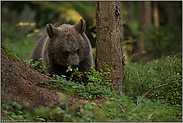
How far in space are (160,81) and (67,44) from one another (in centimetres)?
220

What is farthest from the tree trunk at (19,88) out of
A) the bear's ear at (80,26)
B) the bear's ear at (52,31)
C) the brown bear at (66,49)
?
the bear's ear at (80,26)

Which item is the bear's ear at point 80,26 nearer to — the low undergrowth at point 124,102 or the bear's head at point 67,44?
the bear's head at point 67,44

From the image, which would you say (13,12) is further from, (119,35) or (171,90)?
(171,90)

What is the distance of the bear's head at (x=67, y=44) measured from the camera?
16.2 feet

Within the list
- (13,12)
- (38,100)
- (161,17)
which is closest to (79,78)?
(38,100)

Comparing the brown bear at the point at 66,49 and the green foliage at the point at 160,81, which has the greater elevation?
the brown bear at the point at 66,49

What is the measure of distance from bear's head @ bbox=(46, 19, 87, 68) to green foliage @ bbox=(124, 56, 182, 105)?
1313 millimetres

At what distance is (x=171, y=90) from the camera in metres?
4.52

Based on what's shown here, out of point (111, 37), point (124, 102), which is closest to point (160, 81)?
point (124, 102)

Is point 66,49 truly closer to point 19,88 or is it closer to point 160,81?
point 19,88

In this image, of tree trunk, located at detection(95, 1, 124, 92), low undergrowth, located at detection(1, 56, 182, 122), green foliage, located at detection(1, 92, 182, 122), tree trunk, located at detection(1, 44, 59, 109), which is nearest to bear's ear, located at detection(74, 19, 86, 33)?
tree trunk, located at detection(95, 1, 124, 92)

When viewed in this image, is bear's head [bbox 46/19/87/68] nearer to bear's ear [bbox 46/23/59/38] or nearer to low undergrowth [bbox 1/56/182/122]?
bear's ear [bbox 46/23/59/38]

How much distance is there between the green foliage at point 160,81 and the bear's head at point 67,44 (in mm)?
1313

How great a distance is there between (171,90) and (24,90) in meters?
2.90
